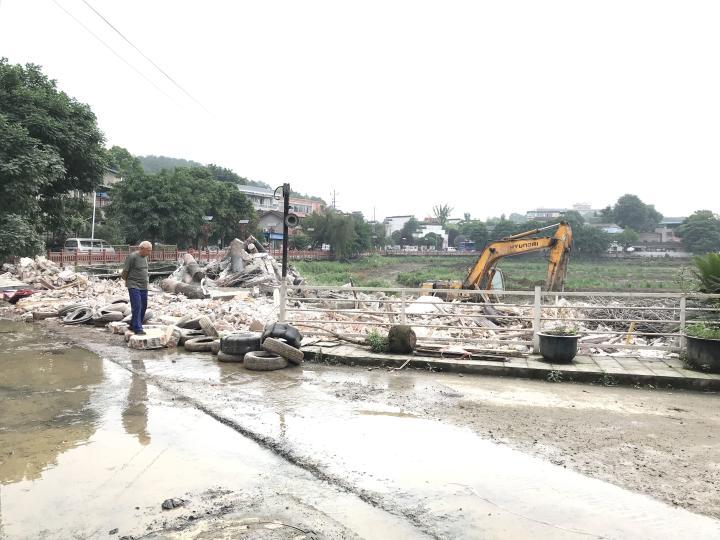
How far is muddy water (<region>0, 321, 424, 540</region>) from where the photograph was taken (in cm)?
280

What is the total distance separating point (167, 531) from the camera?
2732mm

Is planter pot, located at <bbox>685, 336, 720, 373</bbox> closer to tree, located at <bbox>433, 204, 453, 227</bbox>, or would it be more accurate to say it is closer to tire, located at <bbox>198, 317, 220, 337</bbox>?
tire, located at <bbox>198, 317, 220, 337</bbox>

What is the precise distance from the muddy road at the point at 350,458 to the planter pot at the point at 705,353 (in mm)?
757

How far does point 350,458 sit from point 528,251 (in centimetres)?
1325

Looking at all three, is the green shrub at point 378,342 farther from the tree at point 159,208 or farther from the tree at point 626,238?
the tree at point 626,238

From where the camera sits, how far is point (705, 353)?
6230 mm

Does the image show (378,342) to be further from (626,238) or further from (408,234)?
(408,234)

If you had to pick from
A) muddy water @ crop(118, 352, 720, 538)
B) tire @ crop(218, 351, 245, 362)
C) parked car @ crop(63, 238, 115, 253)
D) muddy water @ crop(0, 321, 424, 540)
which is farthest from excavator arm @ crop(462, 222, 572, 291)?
parked car @ crop(63, 238, 115, 253)

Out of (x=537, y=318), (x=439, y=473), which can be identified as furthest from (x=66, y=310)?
(x=439, y=473)

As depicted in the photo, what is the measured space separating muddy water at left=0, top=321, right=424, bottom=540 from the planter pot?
531 centimetres

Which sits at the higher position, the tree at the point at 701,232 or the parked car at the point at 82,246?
the tree at the point at 701,232

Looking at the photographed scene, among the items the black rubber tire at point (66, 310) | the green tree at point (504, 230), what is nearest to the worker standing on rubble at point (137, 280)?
the black rubber tire at point (66, 310)

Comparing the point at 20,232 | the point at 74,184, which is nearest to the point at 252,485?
the point at 20,232

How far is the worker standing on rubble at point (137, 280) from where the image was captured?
28.4 feet
